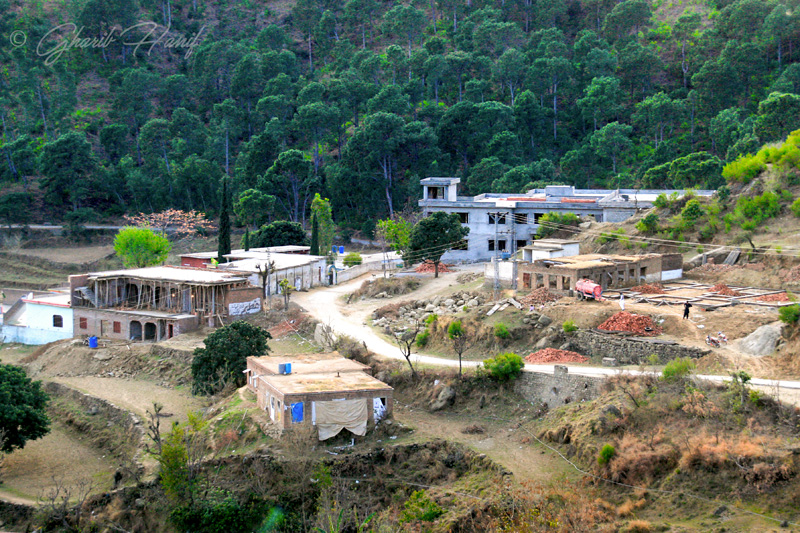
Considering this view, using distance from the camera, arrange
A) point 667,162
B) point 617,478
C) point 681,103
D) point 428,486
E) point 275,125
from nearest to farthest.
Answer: point 617,478, point 428,486, point 667,162, point 681,103, point 275,125

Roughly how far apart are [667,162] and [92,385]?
52.4 metres

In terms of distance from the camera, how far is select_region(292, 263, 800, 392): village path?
24.4m

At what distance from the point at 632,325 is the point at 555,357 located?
316 centimetres

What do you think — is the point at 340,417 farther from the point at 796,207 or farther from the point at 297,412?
the point at 796,207

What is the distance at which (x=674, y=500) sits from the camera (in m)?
20.9

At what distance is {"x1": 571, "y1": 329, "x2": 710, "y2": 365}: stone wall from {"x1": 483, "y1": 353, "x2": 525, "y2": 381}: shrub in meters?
3.17

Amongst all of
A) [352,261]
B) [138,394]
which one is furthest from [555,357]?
[352,261]

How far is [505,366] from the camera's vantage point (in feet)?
93.4

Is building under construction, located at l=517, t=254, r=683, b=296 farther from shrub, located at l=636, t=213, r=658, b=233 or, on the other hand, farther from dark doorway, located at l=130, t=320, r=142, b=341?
dark doorway, located at l=130, t=320, r=142, b=341

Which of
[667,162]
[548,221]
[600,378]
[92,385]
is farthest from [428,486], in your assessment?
[667,162]

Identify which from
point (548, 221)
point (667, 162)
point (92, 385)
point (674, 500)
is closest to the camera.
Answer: point (674, 500)

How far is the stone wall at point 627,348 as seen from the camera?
2788 cm

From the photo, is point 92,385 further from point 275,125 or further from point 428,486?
point 275,125

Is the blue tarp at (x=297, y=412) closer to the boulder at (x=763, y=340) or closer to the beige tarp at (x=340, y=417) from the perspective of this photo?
the beige tarp at (x=340, y=417)
